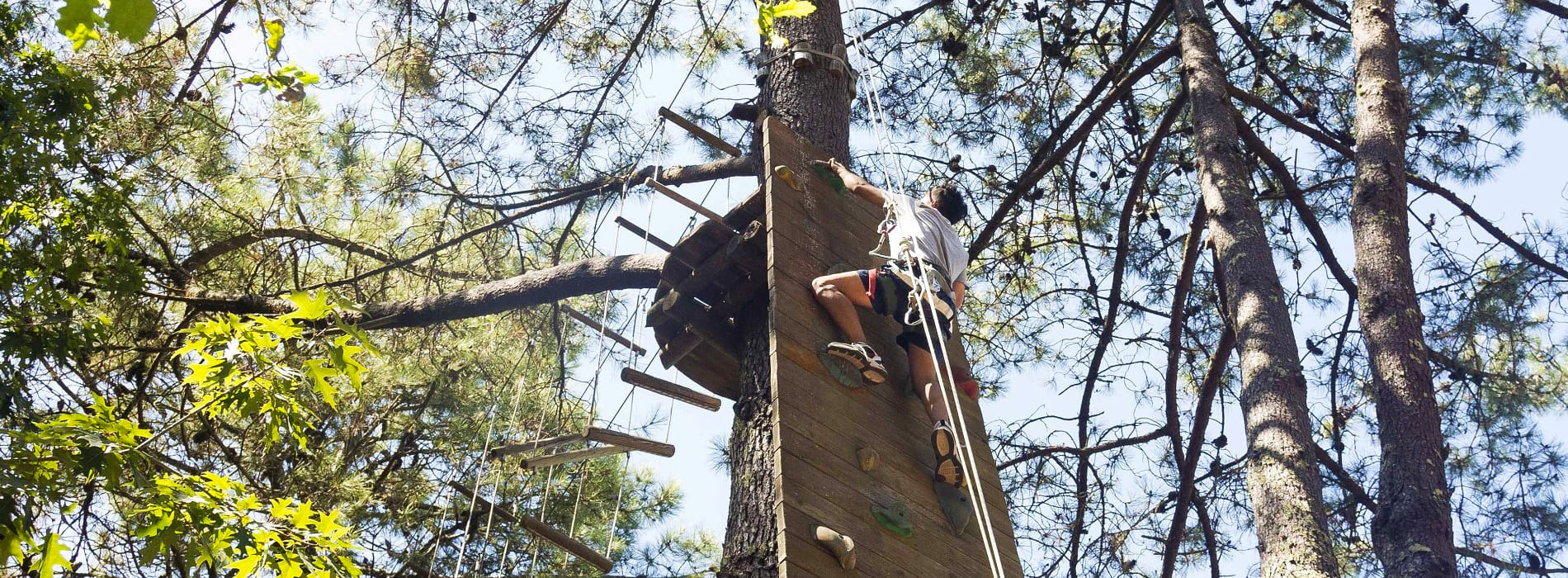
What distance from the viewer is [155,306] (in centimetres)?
525

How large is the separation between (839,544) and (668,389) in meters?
1.29

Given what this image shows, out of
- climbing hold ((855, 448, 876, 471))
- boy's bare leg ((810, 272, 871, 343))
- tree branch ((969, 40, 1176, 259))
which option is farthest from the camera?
tree branch ((969, 40, 1176, 259))

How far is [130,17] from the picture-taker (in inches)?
60.6

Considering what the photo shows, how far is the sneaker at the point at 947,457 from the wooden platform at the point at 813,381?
0.06 m

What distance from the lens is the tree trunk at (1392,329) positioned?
325 centimetres

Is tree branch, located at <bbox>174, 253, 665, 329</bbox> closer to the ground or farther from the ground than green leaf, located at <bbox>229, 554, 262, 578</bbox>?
farther from the ground

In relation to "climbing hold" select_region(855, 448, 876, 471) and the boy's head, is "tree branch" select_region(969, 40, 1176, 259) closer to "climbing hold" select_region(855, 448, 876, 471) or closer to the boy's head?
the boy's head

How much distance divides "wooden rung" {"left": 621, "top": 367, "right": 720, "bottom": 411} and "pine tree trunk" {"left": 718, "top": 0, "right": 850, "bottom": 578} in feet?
1.04

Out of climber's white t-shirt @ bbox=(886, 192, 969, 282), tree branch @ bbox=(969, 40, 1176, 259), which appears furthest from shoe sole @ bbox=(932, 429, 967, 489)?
tree branch @ bbox=(969, 40, 1176, 259)

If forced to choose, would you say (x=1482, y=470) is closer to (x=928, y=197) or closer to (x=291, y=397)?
(x=928, y=197)

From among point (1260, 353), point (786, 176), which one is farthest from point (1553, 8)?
point (786, 176)

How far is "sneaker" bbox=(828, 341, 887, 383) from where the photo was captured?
340 cm

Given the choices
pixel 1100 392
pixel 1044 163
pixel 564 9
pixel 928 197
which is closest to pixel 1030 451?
pixel 1100 392

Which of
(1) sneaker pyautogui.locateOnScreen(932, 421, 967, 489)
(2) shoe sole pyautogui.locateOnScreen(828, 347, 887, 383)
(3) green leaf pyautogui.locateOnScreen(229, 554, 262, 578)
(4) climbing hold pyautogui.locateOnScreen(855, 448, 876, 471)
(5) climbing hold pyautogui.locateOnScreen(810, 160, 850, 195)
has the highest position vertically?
(5) climbing hold pyautogui.locateOnScreen(810, 160, 850, 195)
